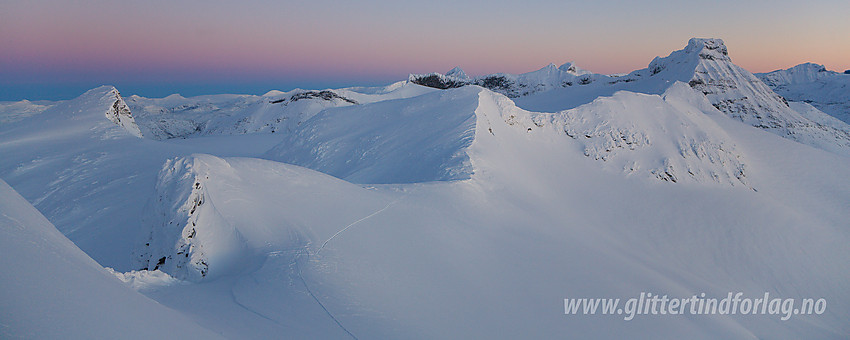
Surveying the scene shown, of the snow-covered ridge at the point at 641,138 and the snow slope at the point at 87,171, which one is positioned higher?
the snow-covered ridge at the point at 641,138

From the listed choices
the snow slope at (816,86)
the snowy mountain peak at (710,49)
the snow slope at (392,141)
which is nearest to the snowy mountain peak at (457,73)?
the snowy mountain peak at (710,49)

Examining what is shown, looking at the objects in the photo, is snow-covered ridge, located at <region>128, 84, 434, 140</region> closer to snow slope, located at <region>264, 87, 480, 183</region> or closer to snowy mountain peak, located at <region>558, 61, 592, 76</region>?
snow slope, located at <region>264, 87, 480, 183</region>

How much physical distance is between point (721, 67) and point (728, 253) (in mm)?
42033

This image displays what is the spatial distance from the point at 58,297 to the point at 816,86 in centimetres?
15144

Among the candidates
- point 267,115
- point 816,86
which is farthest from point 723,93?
point 816,86

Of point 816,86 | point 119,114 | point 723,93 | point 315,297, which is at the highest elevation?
point 816,86

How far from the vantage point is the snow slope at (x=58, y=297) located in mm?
2451

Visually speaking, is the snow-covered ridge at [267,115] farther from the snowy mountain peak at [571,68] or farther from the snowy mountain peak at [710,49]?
the snowy mountain peak at [571,68]

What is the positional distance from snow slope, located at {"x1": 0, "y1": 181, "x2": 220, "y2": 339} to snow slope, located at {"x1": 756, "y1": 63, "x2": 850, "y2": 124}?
365ft

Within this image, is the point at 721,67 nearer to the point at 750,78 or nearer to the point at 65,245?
the point at 750,78

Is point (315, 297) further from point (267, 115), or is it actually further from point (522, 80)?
point (522, 80)

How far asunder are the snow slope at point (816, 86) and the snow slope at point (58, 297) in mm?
111298

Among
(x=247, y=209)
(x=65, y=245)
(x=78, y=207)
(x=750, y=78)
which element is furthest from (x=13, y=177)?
(x=750, y=78)

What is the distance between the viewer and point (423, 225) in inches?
363
